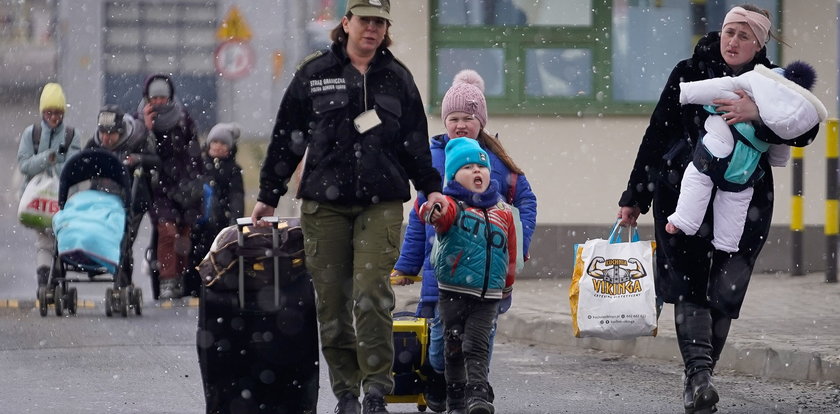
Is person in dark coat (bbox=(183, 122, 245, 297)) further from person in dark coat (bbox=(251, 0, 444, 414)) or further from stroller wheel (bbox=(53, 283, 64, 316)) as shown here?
person in dark coat (bbox=(251, 0, 444, 414))

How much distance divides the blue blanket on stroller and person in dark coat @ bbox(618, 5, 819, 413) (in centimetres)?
550

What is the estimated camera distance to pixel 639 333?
7.54m

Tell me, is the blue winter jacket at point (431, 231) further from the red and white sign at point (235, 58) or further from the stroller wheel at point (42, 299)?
the red and white sign at point (235, 58)

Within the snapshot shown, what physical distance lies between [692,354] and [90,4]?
34.1 meters

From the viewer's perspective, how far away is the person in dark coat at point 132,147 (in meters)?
12.9

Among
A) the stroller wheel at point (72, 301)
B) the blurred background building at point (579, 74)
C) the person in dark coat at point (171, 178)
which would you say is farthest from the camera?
the blurred background building at point (579, 74)

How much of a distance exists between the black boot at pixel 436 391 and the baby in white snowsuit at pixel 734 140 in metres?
1.24

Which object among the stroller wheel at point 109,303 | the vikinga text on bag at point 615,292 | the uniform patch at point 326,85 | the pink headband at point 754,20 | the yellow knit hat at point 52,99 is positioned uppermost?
the pink headband at point 754,20

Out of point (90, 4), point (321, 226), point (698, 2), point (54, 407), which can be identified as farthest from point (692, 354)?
point (90, 4)

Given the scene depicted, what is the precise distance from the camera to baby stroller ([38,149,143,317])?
11.9m

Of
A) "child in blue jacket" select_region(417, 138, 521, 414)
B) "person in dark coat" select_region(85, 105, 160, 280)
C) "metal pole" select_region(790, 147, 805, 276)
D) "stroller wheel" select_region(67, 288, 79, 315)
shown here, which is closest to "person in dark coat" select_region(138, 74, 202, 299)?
"person in dark coat" select_region(85, 105, 160, 280)

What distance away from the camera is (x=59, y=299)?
12250mm

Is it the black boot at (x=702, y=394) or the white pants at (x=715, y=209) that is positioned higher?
the white pants at (x=715, y=209)

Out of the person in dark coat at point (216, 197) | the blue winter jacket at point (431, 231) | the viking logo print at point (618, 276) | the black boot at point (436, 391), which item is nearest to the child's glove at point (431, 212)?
the blue winter jacket at point (431, 231)
